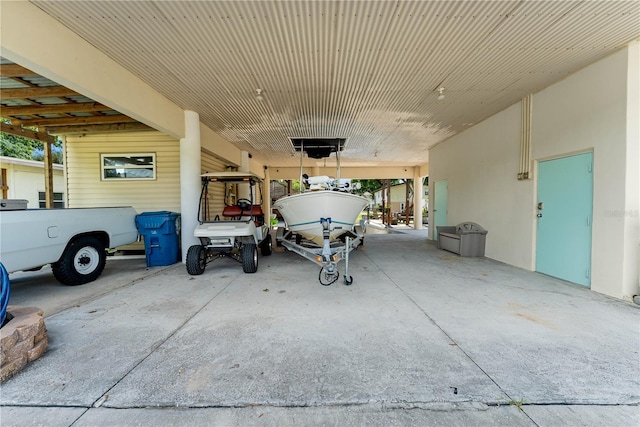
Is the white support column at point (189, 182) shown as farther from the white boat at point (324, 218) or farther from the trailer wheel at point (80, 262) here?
the white boat at point (324, 218)

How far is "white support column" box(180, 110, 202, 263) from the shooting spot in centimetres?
593

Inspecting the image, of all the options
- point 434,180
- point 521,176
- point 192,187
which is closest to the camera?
point 521,176

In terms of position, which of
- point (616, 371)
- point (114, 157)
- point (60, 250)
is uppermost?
point (114, 157)

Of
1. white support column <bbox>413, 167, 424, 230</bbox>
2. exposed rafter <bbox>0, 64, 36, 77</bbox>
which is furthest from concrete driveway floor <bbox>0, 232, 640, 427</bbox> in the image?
white support column <bbox>413, 167, 424, 230</bbox>

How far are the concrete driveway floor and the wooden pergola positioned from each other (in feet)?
11.8

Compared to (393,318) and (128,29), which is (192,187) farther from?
(393,318)

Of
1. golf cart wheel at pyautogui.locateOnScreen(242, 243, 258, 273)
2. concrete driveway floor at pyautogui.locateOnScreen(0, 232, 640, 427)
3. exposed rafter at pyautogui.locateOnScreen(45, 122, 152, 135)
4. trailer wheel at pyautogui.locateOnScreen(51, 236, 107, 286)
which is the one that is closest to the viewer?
concrete driveway floor at pyautogui.locateOnScreen(0, 232, 640, 427)

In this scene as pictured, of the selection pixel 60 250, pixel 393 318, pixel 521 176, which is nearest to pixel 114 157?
pixel 60 250

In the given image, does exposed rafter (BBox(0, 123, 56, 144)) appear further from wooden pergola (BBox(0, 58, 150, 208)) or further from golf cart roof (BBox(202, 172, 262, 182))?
golf cart roof (BBox(202, 172, 262, 182))

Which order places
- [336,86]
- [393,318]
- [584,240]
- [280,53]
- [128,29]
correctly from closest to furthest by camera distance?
[393,318] → [128,29] → [280,53] → [584,240] → [336,86]

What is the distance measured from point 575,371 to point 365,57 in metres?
4.35

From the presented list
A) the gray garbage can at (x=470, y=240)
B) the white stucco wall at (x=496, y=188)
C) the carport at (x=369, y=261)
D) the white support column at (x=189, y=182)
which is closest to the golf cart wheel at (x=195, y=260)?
the carport at (x=369, y=261)

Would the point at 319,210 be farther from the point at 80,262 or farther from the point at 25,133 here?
the point at 25,133

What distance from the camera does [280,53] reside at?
3828 millimetres
